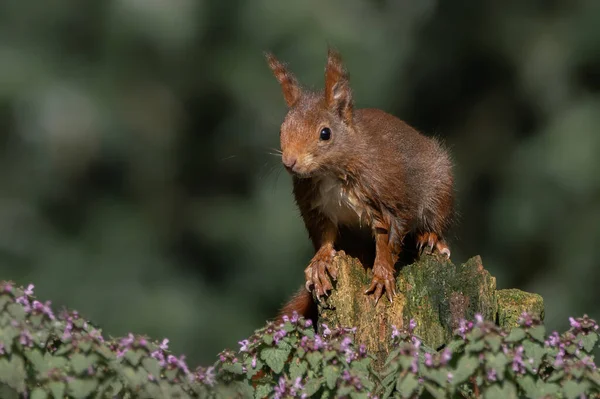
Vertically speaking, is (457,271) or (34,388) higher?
(457,271)

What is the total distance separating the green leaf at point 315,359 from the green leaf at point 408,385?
0.39m

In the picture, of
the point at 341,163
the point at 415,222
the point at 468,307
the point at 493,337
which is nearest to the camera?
the point at 493,337

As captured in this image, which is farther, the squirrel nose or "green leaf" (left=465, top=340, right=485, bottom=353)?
the squirrel nose

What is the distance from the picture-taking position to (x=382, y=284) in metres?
3.95

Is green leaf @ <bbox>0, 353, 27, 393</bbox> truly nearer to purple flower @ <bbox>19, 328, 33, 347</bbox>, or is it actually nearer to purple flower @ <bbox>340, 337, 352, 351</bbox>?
purple flower @ <bbox>19, 328, 33, 347</bbox>

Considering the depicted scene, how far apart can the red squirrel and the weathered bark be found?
5 cm

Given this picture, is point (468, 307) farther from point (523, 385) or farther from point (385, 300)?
point (523, 385)

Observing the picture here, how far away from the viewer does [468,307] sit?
384cm

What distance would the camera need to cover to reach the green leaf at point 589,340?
3084 millimetres

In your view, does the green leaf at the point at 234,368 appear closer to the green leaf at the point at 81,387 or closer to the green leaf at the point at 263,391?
the green leaf at the point at 263,391

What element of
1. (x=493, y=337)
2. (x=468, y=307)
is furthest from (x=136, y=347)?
(x=468, y=307)

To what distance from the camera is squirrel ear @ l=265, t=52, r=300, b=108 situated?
14.0 ft

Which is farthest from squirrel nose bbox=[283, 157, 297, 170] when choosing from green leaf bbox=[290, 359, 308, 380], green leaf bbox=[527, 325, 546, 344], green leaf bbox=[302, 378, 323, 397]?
green leaf bbox=[527, 325, 546, 344]

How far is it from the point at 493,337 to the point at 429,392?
0.27 metres
